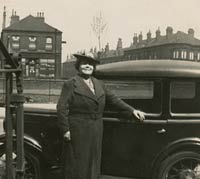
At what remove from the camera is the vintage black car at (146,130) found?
5176mm

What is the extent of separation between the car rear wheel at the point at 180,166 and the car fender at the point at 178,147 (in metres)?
0.05

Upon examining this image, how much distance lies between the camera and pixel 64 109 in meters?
4.79

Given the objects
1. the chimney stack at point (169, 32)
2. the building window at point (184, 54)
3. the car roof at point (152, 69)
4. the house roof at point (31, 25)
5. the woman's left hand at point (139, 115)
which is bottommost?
the woman's left hand at point (139, 115)

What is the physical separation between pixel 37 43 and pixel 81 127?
52.2 m

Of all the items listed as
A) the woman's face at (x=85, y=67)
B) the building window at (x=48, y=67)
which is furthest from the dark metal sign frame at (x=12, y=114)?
the building window at (x=48, y=67)

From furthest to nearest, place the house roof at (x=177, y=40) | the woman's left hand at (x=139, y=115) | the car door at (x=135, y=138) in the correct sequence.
Result: the house roof at (x=177, y=40) < the car door at (x=135, y=138) < the woman's left hand at (x=139, y=115)

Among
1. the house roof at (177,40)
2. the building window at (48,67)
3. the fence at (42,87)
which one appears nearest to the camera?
the fence at (42,87)

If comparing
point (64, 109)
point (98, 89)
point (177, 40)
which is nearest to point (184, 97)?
point (98, 89)

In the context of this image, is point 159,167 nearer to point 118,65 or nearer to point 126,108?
point 126,108

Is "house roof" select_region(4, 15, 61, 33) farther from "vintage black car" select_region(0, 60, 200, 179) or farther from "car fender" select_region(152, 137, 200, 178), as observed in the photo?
"car fender" select_region(152, 137, 200, 178)

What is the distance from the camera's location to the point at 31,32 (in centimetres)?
5731

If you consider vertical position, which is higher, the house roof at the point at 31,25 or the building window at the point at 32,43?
the house roof at the point at 31,25

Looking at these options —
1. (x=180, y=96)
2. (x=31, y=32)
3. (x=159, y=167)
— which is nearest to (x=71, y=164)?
(x=159, y=167)

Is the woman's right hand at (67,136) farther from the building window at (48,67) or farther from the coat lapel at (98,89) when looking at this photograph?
the building window at (48,67)
